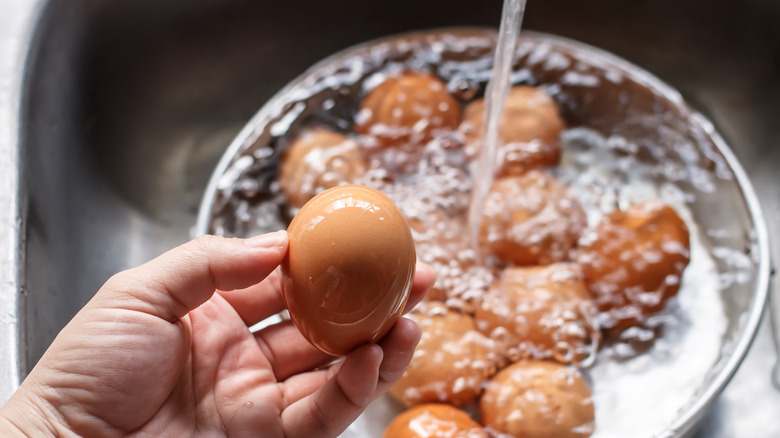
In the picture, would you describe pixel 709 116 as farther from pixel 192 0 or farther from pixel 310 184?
pixel 192 0

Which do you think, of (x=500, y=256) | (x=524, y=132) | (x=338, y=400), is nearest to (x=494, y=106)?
(x=524, y=132)

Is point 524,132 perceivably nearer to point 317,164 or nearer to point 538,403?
point 317,164

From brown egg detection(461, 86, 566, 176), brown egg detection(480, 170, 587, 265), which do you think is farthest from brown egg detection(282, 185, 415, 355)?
brown egg detection(461, 86, 566, 176)

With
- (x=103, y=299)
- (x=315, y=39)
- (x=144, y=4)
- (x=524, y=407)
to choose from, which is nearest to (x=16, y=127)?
(x=144, y=4)

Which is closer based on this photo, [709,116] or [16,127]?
[16,127]

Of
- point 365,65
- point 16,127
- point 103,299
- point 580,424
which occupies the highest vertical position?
point 365,65

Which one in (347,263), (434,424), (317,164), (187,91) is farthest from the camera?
(187,91)

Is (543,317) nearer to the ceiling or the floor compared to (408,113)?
nearer to the floor
